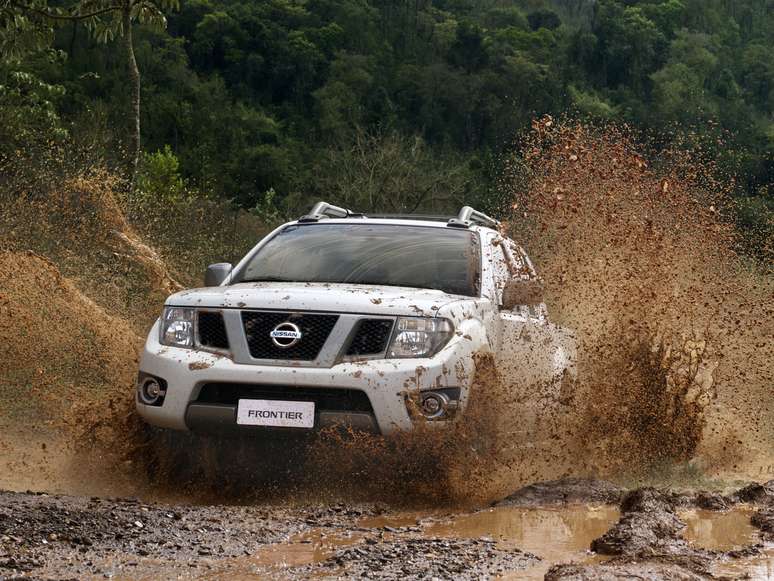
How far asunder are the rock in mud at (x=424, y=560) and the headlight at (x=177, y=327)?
1.99 meters

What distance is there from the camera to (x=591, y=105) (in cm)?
12044

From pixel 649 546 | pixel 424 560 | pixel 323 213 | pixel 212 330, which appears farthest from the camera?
pixel 323 213

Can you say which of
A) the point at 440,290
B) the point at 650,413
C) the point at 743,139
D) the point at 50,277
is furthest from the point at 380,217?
the point at 743,139

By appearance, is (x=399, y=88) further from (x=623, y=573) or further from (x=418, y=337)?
(x=623, y=573)

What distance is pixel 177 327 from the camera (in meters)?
7.15

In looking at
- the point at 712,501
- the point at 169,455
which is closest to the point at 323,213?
the point at 169,455

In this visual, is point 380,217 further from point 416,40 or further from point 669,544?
point 416,40

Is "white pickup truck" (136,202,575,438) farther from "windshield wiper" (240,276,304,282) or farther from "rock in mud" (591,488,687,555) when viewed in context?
"rock in mud" (591,488,687,555)

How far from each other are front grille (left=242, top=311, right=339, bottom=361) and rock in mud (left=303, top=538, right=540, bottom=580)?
4.65 ft

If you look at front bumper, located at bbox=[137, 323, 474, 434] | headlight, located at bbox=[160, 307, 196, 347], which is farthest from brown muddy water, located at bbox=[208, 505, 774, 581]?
headlight, located at bbox=[160, 307, 196, 347]

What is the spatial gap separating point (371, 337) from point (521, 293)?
43.2 inches

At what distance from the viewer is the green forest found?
68.6 m

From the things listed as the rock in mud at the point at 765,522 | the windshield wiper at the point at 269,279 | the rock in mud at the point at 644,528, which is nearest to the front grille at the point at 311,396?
the windshield wiper at the point at 269,279

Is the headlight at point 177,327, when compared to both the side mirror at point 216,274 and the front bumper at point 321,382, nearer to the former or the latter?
the front bumper at point 321,382
